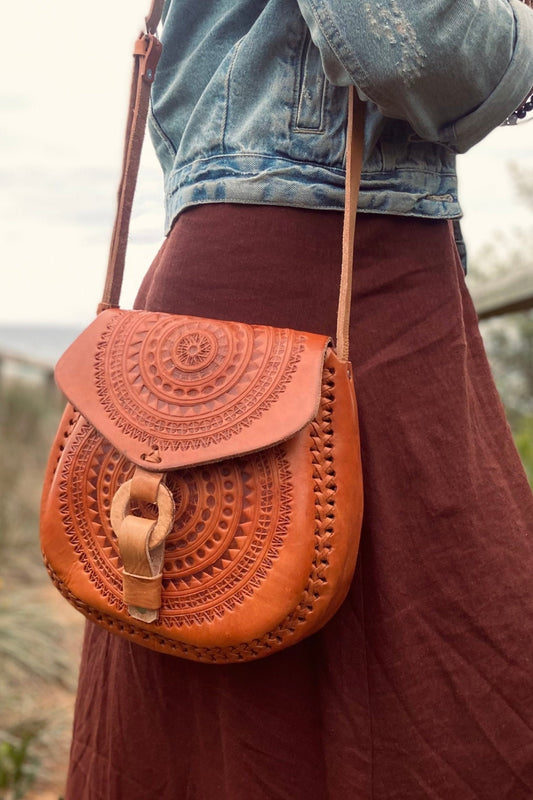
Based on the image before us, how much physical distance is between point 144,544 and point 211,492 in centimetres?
10

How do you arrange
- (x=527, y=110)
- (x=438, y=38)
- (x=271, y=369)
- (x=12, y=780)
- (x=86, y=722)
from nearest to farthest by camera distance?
(x=438, y=38)
(x=271, y=369)
(x=527, y=110)
(x=86, y=722)
(x=12, y=780)

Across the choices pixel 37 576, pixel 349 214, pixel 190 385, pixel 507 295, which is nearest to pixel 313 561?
pixel 190 385

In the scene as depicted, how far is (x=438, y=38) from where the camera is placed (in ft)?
3.28

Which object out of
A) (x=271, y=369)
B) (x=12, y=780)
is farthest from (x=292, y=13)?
(x=12, y=780)

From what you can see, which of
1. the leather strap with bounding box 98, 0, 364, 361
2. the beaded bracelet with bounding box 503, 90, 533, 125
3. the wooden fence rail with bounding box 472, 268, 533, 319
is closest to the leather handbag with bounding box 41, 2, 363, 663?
the leather strap with bounding box 98, 0, 364, 361

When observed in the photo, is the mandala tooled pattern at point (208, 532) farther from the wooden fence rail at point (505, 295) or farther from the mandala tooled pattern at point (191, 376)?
the wooden fence rail at point (505, 295)

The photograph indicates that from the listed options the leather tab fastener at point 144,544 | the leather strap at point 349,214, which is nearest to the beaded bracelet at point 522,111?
the leather strap at point 349,214

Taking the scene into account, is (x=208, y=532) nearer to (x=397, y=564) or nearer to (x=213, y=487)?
(x=213, y=487)

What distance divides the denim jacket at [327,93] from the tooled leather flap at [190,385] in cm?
19

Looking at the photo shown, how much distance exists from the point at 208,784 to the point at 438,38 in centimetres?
102

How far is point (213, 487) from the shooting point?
110 cm

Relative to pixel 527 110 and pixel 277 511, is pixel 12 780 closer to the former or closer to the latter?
pixel 277 511

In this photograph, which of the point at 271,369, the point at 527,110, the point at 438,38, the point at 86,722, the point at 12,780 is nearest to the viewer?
the point at 438,38

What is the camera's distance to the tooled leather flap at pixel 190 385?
108 centimetres
